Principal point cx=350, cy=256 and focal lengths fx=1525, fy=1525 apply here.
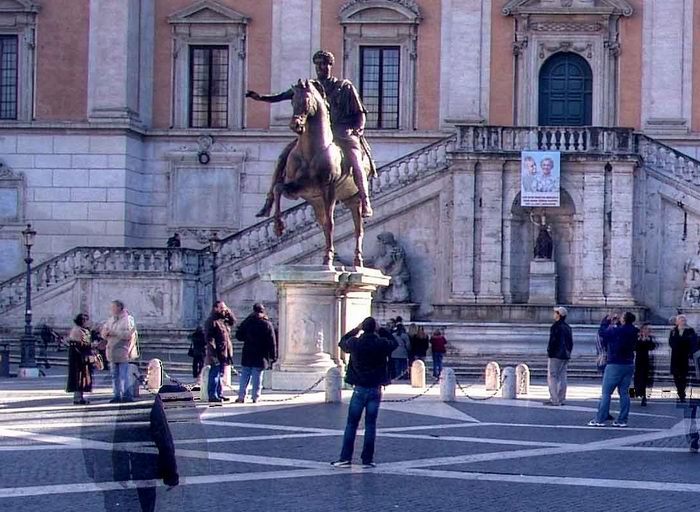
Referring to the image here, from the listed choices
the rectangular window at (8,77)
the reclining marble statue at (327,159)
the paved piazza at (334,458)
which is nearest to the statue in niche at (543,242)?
the reclining marble statue at (327,159)

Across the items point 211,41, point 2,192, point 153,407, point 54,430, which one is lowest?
point 54,430

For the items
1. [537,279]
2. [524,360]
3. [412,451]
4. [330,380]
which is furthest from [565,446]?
[537,279]

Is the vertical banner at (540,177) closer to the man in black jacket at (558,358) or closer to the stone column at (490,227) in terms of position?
the stone column at (490,227)

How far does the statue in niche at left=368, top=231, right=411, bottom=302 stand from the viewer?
131 feet

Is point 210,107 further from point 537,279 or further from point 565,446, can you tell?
point 565,446

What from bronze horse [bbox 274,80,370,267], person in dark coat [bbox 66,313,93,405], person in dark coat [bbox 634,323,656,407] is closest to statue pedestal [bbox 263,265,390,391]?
bronze horse [bbox 274,80,370,267]

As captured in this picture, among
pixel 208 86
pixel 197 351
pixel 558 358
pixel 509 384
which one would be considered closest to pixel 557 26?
pixel 208 86

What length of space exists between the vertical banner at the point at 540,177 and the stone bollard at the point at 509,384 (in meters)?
12.5

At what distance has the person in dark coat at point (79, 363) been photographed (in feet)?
80.0

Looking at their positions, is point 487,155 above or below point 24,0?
below

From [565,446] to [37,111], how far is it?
30109 millimetres

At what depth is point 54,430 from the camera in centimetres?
1981

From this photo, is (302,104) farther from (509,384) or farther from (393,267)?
(393,267)

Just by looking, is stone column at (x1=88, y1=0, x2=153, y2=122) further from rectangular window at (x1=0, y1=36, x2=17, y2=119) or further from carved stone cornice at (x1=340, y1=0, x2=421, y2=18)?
carved stone cornice at (x1=340, y1=0, x2=421, y2=18)
